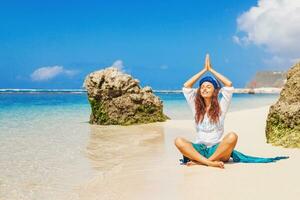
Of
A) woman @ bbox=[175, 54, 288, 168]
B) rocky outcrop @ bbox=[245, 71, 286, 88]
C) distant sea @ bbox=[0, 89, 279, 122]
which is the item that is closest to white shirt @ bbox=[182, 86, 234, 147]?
woman @ bbox=[175, 54, 288, 168]

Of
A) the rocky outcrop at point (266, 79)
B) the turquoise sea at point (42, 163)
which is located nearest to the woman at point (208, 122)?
the turquoise sea at point (42, 163)

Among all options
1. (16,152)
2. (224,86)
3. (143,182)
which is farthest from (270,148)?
(16,152)

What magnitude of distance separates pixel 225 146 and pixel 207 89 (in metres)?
0.97

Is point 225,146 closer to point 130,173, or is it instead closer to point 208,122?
point 208,122

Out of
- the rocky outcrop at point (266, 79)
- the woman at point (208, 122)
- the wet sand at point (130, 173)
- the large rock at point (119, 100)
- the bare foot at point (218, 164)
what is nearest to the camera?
the wet sand at point (130, 173)

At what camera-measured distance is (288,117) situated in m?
9.16

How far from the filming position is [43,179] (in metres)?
6.96

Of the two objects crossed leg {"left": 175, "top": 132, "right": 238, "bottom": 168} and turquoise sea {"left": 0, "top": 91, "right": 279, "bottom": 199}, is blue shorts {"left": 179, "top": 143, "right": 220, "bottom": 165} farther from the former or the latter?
turquoise sea {"left": 0, "top": 91, "right": 279, "bottom": 199}

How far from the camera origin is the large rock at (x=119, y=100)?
1698 cm

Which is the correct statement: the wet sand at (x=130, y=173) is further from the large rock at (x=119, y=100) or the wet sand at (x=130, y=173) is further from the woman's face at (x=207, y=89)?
the large rock at (x=119, y=100)

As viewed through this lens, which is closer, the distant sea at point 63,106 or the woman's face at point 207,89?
the woman's face at point 207,89

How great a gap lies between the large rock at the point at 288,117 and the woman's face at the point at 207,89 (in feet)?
8.59

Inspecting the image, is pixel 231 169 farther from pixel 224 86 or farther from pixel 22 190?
pixel 22 190

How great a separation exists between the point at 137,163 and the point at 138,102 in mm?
9236
